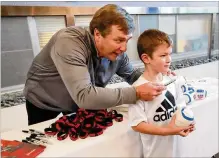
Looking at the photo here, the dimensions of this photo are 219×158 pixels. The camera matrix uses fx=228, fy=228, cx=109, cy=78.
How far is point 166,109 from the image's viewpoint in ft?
3.56

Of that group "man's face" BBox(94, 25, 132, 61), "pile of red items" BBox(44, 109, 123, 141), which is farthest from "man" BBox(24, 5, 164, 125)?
"pile of red items" BBox(44, 109, 123, 141)

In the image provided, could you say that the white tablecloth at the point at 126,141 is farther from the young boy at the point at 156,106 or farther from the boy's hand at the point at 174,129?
the boy's hand at the point at 174,129

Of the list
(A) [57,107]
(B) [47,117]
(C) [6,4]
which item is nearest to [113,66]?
(A) [57,107]

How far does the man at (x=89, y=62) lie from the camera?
1.00m

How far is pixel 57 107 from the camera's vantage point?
131 centimetres

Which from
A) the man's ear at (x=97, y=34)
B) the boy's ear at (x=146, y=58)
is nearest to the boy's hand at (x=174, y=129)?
the boy's ear at (x=146, y=58)

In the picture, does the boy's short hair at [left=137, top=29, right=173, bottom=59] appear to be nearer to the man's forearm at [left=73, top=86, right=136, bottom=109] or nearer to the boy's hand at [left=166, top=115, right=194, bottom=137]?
the man's forearm at [left=73, top=86, right=136, bottom=109]

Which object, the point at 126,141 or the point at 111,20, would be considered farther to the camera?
the point at 126,141

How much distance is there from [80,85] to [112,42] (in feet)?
0.79

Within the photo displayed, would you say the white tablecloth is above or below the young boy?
below

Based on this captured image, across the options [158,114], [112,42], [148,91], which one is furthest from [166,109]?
[112,42]

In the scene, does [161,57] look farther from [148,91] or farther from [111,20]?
[111,20]

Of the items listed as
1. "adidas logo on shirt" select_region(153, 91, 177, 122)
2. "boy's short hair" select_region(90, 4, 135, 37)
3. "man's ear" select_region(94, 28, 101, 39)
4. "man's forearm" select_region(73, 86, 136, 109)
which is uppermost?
"boy's short hair" select_region(90, 4, 135, 37)

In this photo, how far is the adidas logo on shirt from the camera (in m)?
1.07
